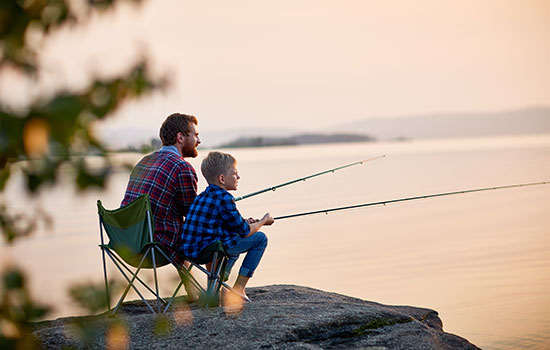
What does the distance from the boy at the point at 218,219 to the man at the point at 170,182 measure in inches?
8.3

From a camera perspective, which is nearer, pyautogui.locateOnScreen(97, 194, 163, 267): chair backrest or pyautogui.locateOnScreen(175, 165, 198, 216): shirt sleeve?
pyautogui.locateOnScreen(97, 194, 163, 267): chair backrest

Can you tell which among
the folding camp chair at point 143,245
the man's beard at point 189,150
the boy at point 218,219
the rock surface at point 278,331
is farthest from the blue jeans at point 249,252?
the man's beard at point 189,150

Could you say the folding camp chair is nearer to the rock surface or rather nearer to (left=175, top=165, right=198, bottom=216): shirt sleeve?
the rock surface

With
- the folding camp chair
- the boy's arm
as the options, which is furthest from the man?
the boy's arm

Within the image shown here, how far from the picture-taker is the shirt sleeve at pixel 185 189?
15.9ft

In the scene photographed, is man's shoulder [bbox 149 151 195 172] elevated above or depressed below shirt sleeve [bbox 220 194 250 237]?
above

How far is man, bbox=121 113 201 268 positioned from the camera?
479 centimetres

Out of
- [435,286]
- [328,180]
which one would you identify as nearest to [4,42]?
[435,286]

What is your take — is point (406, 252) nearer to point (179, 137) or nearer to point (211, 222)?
point (179, 137)

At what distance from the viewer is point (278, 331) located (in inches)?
153

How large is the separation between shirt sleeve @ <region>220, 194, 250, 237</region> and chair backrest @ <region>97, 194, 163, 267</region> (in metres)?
0.42

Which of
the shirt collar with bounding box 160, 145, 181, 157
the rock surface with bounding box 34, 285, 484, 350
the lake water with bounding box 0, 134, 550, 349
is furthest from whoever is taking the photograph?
the lake water with bounding box 0, 134, 550, 349

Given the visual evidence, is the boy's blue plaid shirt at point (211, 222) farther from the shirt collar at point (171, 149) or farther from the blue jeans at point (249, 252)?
the shirt collar at point (171, 149)

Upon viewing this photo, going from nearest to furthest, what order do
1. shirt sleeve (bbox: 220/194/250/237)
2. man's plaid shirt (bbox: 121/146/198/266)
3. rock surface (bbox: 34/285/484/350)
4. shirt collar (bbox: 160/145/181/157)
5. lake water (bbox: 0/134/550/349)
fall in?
rock surface (bbox: 34/285/484/350), shirt sleeve (bbox: 220/194/250/237), man's plaid shirt (bbox: 121/146/198/266), shirt collar (bbox: 160/145/181/157), lake water (bbox: 0/134/550/349)
